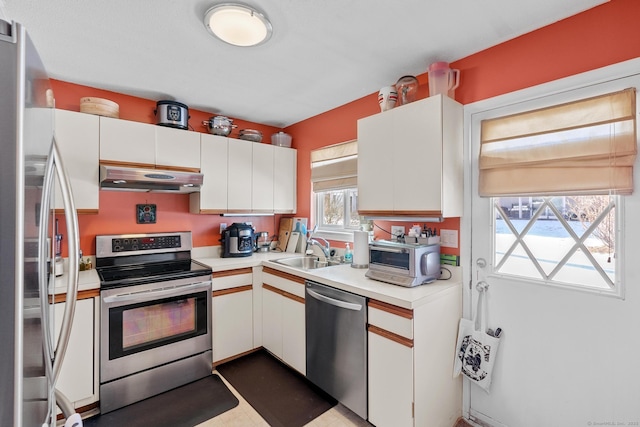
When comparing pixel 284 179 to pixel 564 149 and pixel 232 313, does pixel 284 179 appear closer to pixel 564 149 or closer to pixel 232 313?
pixel 232 313

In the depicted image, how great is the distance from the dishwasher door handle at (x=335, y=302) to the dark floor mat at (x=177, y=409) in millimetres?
947

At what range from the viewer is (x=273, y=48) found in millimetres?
1850

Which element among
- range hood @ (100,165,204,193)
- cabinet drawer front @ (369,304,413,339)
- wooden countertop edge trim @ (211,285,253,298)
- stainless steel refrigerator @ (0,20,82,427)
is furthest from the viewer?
wooden countertop edge trim @ (211,285,253,298)

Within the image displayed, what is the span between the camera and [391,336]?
169 cm

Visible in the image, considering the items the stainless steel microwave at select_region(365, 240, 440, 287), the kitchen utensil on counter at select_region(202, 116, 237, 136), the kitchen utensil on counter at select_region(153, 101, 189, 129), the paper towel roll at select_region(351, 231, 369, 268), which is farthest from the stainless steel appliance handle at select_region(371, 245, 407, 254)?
the kitchen utensil on counter at select_region(153, 101, 189, 129)

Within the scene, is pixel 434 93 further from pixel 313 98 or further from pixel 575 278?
pixel 575 278

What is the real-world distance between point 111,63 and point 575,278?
10.5ft

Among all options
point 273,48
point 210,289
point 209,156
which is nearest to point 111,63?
point 209,156

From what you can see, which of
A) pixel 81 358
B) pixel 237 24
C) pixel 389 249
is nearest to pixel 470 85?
pixel 389 249

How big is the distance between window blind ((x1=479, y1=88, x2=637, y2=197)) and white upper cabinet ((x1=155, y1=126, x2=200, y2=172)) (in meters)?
→ 2.35

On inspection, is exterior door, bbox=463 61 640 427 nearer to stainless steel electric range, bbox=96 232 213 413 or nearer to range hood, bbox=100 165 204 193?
stainless steel electric range, bbox=96 232 213 413

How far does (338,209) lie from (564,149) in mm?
1906

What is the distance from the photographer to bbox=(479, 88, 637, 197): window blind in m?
1.41

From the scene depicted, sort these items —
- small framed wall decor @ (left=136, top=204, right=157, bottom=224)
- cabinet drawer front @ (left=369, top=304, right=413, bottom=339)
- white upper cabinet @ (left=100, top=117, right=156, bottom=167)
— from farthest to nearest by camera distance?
small framed wall decor @ (left=136, top=204, right=157, bottom=224), white upper cabinet @ (left=100, top=117, right=156, bottom=167), cabinet drawer front @ (left=369, top=304, right=413, bottom=339)
